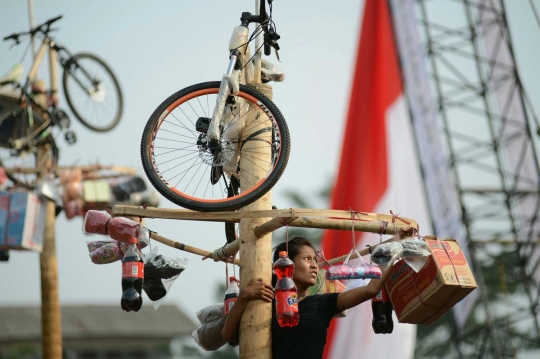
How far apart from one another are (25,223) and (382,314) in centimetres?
718

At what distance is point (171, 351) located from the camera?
3572 centimetres

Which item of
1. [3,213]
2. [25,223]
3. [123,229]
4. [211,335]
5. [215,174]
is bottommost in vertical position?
[211,335]

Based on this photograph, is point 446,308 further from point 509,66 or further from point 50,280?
point 509,66

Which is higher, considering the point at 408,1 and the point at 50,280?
the point at 408,1

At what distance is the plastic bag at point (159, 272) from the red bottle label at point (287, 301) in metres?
1.12

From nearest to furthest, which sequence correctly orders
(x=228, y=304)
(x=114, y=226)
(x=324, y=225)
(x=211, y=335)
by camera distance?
(x=324, y=225), (x=114, y=226), (x=211, y=335), (x=228, y=304)

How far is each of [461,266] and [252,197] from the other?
1316 mm

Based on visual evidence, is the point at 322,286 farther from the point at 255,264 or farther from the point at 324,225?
the point at 324,225

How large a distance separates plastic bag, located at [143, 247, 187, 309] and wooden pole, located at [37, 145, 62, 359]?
5.97m

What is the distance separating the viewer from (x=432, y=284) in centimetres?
598

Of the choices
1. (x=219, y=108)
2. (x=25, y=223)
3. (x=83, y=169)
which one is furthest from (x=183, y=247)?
(x=83, y=169)

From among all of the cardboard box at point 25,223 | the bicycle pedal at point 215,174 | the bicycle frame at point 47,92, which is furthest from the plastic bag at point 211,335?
the bicycle frame at point 47,92

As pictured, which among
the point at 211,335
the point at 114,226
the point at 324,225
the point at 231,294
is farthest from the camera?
the point at 231,294

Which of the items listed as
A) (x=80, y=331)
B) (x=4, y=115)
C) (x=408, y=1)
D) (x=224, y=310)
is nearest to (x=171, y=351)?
(x=80, y=331)
